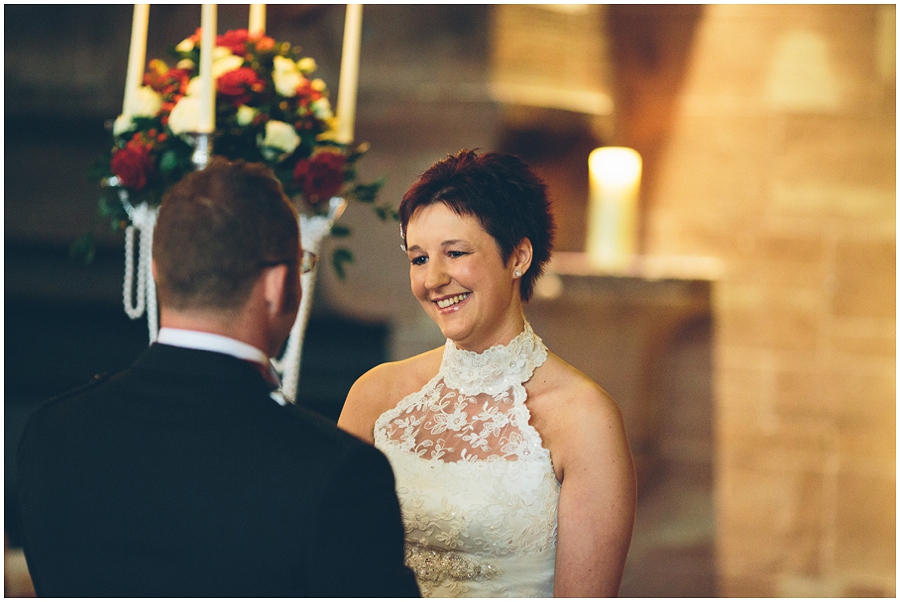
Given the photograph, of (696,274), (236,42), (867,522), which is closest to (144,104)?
(236,42)

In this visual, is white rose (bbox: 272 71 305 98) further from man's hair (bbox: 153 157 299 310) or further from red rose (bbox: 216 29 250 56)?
man's hair (bbox: 153 157 299 310)

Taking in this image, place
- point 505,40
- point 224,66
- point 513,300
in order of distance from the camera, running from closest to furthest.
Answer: point 513,300, point 224,66, point 505,40

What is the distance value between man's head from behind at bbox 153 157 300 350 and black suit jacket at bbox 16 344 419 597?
87 mm

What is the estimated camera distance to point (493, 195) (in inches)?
78.0

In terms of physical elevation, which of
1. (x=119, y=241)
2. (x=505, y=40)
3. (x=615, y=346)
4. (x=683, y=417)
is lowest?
(x=683, y=417)

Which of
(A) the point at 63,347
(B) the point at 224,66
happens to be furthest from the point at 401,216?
(A) the point at 63,347

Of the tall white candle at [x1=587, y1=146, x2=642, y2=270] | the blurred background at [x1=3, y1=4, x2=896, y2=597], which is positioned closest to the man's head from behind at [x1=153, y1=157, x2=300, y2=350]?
the blurred background at [x1=3, y1=4, x2=896, y2=597]

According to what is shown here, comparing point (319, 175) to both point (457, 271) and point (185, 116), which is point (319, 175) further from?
point (457, 271)

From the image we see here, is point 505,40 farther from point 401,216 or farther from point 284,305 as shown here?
point 284,305

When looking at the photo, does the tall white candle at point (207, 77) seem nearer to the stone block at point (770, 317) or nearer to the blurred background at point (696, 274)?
the blurred background at point (696, 274)

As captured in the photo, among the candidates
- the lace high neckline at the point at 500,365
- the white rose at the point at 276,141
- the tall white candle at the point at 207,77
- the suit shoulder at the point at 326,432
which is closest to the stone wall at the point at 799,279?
the lace high neckline at the point at 500,365

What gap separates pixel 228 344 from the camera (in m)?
1.22

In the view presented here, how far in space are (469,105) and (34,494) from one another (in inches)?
102

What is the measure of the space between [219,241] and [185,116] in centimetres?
100
